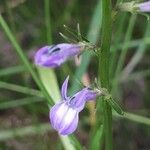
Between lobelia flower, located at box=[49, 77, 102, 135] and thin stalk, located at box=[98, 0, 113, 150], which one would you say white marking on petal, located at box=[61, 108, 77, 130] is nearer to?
lobelia flower, located at box=[49, 77, 102, 135]

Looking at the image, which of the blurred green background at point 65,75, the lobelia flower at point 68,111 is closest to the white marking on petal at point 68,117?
the lobelia flower at point 68,111

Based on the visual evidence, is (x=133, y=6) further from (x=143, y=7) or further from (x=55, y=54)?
(x=55, y=54)

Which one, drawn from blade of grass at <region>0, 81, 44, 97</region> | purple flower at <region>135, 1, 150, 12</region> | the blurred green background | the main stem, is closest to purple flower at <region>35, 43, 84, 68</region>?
the main stem

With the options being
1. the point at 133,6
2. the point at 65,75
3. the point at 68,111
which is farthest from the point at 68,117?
the point at 65,75

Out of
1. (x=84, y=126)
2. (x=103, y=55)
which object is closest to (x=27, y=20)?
(x=84, y=126)

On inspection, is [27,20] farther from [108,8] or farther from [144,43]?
[108,8]

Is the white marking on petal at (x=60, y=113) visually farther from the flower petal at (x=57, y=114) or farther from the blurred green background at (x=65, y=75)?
the blurred green background at (x=65, y=75)
